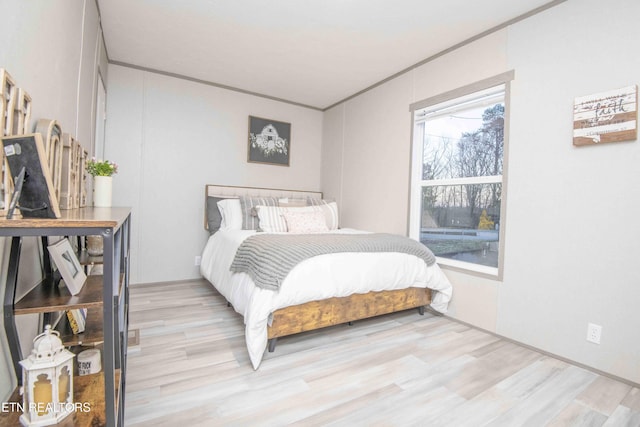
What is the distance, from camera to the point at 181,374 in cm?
178

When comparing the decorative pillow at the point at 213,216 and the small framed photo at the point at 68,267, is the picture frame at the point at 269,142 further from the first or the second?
the small framed photo at the point at 68,267

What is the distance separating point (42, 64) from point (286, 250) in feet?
4.91

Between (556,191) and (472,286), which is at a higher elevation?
(556,191)

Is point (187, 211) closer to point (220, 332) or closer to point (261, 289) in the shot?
point (220, 332)

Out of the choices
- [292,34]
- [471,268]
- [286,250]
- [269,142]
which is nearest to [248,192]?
[269,142]

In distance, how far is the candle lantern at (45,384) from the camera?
82 cm

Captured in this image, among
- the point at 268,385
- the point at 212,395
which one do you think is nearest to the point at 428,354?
Result: the point at 268,385

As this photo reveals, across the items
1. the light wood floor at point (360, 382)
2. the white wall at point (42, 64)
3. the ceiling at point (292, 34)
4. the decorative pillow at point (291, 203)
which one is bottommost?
the light wood floor at point (360, 382)

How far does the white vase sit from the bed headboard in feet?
6.32

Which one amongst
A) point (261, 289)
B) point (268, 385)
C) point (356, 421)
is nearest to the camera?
point (356, 421)

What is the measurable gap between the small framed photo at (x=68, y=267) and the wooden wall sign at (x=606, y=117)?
278 centimetres

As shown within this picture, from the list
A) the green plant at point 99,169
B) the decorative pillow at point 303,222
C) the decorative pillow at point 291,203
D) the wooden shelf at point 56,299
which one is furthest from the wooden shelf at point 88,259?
the decorative pillow at point 291,203

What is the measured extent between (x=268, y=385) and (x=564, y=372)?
1852 millimetres

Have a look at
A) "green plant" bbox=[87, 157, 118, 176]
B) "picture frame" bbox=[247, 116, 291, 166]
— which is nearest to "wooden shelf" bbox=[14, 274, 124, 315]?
"green plant" bbox=[87, 157, 118, 176]
